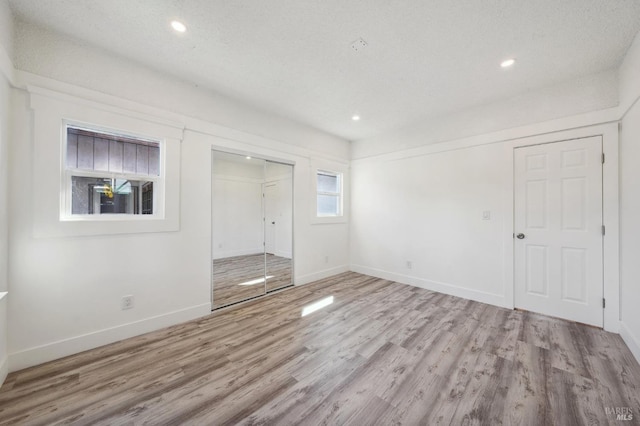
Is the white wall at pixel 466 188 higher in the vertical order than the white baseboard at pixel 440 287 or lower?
higher

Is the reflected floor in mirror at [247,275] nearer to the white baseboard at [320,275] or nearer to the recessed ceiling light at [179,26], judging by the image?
the white baseboard at [320,275]

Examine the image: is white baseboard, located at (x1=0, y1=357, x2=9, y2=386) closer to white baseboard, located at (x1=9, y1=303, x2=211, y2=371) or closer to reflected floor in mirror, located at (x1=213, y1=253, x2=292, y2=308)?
white baseboard, located at (x1=9, y1=303, x2=211, y2=371)

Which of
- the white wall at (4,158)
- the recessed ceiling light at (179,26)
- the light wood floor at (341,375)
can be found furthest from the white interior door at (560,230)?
the white wall at (4,158)

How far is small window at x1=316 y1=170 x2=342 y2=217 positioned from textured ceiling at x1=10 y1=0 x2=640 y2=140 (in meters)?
1.89

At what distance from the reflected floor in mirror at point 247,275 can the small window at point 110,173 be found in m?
1.68

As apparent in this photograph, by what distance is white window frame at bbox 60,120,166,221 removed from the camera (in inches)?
87.8

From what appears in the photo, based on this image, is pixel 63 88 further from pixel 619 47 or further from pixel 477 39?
pixel 619 47

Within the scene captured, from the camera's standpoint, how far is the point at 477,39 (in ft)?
7.11

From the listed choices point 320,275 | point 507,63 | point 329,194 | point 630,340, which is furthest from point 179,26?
point 630,340

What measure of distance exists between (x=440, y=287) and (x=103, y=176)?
15.4 ft

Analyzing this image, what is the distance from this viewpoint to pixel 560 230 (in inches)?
116

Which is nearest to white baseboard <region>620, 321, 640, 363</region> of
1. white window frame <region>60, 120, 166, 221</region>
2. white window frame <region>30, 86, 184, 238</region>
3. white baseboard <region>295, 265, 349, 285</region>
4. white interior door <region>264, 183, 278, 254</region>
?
white baseboard <region>295, 265, 349, 285</region>

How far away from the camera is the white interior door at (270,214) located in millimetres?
4047

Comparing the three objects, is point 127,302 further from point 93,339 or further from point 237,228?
point 237,228
